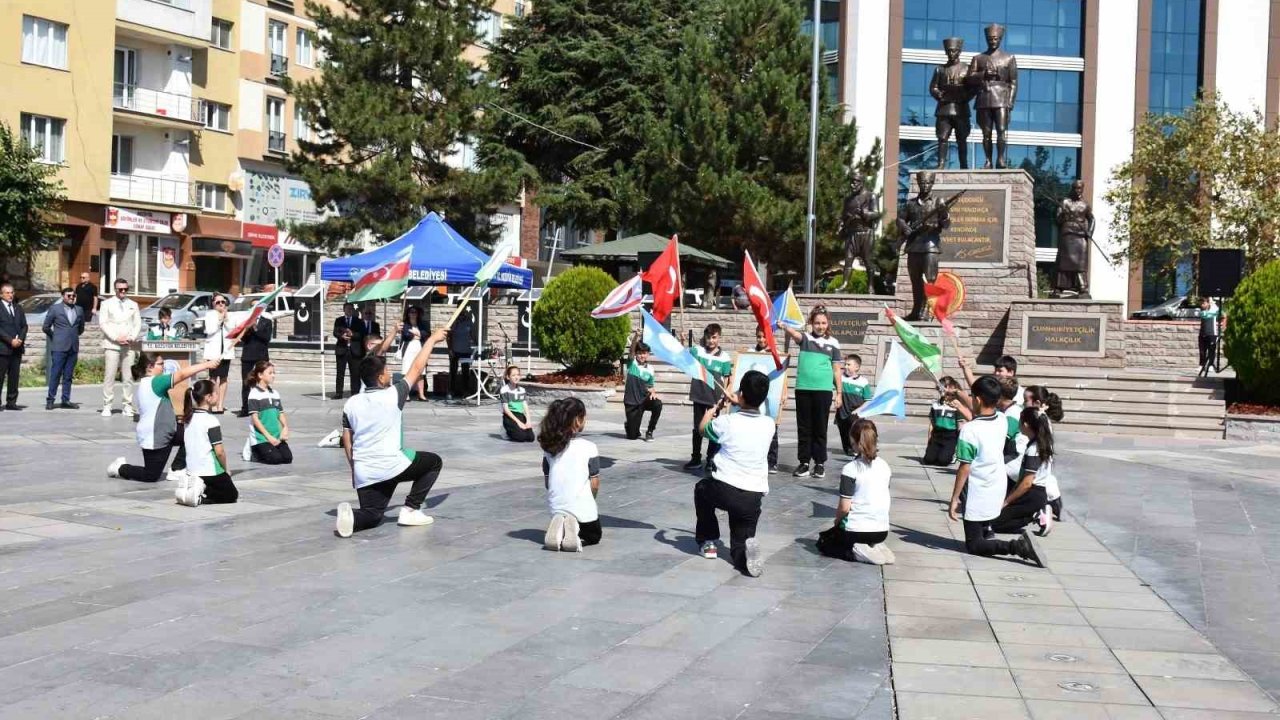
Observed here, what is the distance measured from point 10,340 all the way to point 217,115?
1248 inches

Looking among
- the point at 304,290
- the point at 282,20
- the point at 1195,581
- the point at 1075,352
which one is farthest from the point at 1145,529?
the point at 282,20

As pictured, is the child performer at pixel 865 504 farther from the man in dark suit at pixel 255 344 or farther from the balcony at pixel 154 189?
the balcony at pixel 154 189

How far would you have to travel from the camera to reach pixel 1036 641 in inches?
282

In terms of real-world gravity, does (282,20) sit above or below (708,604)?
above

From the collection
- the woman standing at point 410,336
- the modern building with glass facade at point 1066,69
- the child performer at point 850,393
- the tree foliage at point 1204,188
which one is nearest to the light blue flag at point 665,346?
the child performer at point 850,393

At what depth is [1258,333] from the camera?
2002 centimetres

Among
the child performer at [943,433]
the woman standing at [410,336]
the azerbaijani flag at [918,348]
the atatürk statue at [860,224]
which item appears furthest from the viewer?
the atatürk statue at [860,224]

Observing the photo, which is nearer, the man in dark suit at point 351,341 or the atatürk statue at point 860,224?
the man in dark suit at point 351,341

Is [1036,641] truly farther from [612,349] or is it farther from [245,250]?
[245,250]

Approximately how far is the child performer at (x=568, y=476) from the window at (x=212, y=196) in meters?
41.8

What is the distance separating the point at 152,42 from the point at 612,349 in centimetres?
2852

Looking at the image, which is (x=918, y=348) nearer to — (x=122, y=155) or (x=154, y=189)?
(x=154, y=189)

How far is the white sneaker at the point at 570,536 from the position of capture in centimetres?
926

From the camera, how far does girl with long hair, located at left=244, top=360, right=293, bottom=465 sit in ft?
45.9
